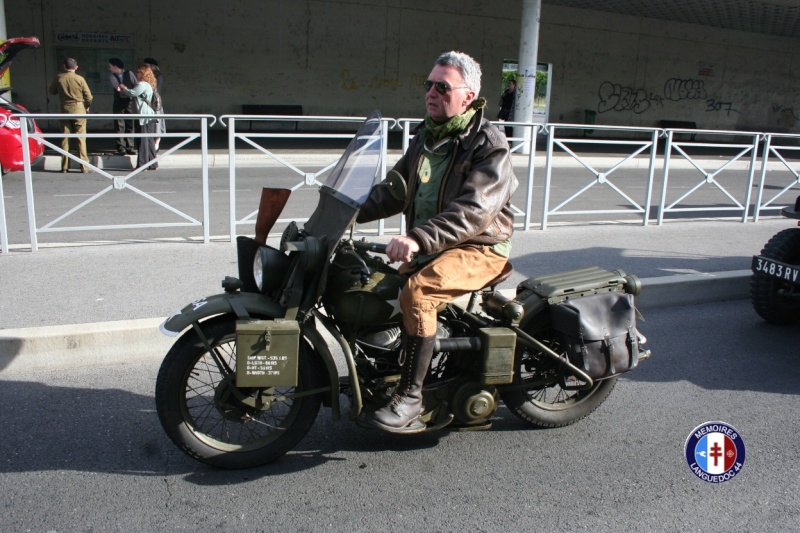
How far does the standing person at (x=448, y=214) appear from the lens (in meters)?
3.38

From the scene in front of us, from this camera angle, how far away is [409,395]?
352 cm

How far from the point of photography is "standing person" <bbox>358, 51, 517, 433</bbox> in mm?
3379

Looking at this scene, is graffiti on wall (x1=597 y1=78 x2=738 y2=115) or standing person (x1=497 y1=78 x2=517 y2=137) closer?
standing person (x1=497 y1=78 x2=517 y2=137)

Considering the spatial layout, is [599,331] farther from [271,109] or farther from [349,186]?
[271,109]

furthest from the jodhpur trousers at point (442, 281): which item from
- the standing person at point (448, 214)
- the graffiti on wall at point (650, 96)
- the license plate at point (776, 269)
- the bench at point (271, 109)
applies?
the graffiti on wall at point (650, 96)

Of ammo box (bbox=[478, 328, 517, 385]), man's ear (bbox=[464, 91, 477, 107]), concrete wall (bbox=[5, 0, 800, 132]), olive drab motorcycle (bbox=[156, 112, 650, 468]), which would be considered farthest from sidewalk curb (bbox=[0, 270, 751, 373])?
concrete wall (bbox=[5, 0, 800, 132])

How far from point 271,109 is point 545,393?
20.3 m

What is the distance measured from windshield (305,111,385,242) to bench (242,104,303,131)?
19664 mm

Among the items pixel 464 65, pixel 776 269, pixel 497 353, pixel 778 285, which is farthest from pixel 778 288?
pixel 464 65

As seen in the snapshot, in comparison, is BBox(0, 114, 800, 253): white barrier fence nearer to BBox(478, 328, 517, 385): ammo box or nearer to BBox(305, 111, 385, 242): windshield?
BBox(305, 111, 385, 242): windshield

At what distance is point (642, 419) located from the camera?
431 cm

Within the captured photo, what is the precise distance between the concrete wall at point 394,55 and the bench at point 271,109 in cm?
32

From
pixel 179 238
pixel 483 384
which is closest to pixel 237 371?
pixel 483 384

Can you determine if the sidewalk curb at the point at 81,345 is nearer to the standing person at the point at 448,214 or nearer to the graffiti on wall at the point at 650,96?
the standing person at the point at 448,214
